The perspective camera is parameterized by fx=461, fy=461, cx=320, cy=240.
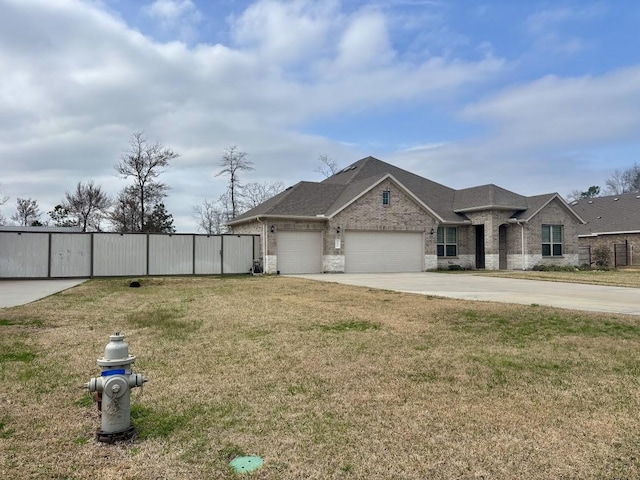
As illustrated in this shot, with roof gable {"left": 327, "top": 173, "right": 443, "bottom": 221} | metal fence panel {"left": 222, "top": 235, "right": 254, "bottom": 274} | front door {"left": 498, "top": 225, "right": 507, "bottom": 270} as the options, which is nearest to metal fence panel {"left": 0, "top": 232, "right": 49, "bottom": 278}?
metal fence panel {"left": 222, "top": 235, "right": 254, "bottom": 274}

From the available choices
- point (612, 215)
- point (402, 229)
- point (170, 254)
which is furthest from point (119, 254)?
point (612, 215)

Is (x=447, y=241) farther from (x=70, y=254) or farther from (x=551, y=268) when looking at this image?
(x=70, y=254)

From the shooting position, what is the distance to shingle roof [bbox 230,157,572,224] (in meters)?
25.1

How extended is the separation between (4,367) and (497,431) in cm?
532

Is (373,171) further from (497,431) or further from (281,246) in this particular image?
(497,431)

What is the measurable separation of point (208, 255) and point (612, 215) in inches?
1152

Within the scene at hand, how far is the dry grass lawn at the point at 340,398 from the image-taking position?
303cm

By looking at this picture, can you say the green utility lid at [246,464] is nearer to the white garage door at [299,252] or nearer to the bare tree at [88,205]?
the white garage door at [299,252]

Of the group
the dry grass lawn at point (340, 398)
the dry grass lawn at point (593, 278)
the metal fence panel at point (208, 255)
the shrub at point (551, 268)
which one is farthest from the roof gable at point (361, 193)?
the dry grass lawn at point (340, 398)

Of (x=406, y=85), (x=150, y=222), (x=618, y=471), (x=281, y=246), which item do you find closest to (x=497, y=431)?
(x=618, y=471)

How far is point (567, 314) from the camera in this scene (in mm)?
8625

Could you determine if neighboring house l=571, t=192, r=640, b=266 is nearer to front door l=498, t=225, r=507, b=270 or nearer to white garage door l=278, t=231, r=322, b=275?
front door l=498, t=225, r=507, b=270

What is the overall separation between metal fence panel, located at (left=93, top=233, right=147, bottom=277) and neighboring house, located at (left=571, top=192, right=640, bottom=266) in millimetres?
29725

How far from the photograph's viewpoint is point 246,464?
3.02 meters
